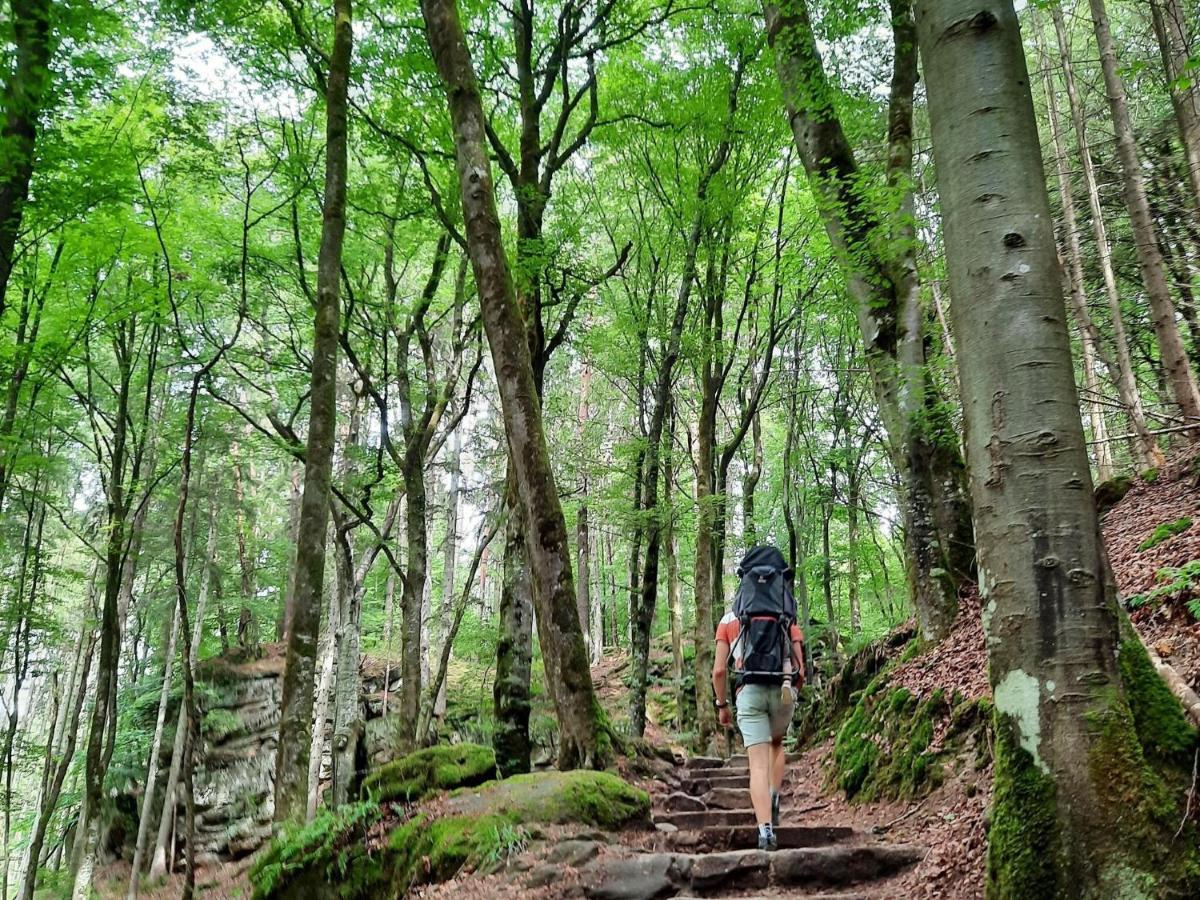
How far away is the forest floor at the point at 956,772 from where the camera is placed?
3564 millimetres

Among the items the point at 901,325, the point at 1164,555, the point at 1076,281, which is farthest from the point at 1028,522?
the point at 1076,281

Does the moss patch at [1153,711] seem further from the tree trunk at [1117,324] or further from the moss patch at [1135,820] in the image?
the tree trunk at [1117,324]

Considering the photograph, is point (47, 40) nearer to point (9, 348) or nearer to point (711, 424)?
point (9, 348)

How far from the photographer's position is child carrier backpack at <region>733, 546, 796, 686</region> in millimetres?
4742

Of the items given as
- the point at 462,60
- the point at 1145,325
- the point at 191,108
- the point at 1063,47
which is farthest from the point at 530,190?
the point at 1145,325

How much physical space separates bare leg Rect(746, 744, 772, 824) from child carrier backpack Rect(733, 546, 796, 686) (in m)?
0.44

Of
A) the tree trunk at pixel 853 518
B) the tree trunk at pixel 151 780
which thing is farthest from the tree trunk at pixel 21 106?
the tree trunk at pixel 853 518

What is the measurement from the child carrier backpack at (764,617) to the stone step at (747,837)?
0.99 m

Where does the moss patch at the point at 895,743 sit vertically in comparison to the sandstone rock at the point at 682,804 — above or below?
above

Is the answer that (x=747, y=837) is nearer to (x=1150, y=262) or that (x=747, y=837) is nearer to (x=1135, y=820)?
(x=1135, y=820)

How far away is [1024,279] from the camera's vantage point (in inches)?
101

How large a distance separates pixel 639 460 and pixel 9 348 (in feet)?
33.8

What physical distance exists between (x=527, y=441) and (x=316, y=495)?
2.36 metres

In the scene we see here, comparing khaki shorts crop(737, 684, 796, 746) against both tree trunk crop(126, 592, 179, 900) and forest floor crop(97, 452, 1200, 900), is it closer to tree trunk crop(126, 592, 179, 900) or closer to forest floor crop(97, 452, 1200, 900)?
forest floor crop(97, 452, 1200, 900)
